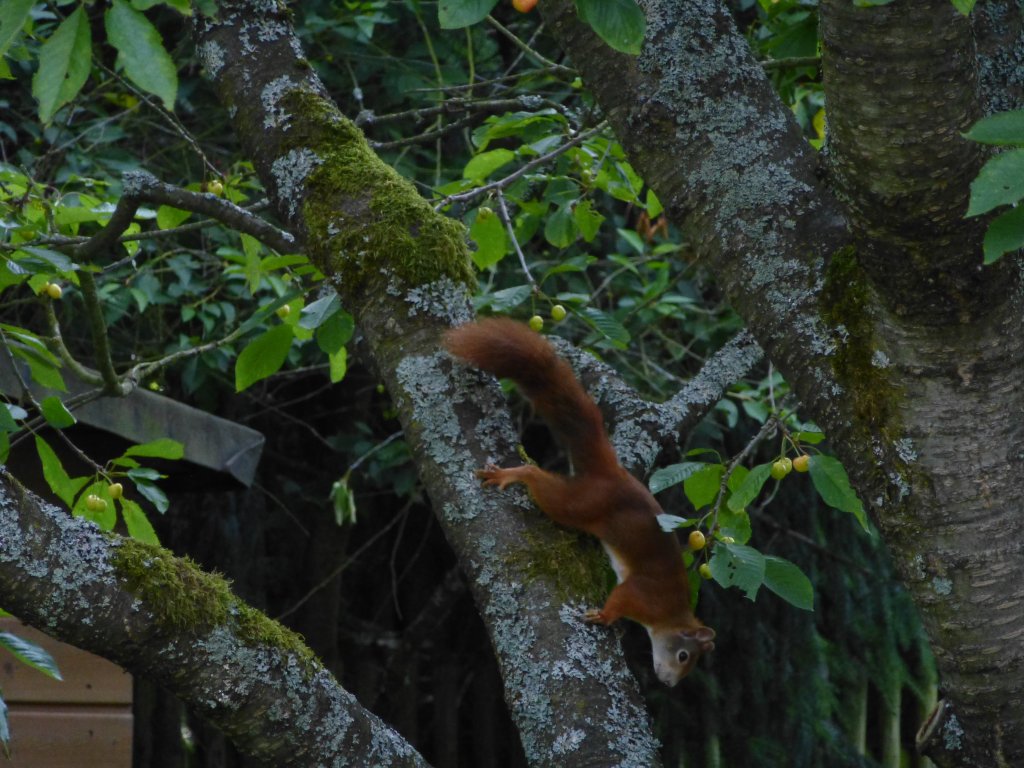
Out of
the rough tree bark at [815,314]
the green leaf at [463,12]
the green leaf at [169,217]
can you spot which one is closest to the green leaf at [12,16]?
the green leaf at [463,12]

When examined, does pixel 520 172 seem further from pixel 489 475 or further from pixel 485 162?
pixel 489 475

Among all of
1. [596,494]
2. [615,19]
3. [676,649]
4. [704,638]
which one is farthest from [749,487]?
[676,649]

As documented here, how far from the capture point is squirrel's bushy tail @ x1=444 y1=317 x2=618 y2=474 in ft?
5.25

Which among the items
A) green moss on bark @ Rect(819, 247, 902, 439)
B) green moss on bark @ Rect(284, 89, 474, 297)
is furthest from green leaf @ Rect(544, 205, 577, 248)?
green moss on bark @ Rect(819, 247, 902, 439)

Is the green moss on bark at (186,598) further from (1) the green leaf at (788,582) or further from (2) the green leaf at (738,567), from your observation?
(1) the green leaf at (788,582)

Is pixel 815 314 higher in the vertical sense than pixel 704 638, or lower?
lower

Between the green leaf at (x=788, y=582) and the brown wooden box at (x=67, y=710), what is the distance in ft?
7.06

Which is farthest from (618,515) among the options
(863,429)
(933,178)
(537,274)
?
(537,274)

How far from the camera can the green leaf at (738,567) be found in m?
1.57

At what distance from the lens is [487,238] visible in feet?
7.65

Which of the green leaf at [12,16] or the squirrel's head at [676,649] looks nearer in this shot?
the green leaf at [12,16]

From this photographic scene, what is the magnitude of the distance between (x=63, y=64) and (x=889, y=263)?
2.61ft

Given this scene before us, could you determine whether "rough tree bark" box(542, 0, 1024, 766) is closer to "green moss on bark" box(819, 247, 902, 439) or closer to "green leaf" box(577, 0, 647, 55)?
"green moss on bark" box(819, 247, 902, 439)

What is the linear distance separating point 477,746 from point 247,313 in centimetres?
225
